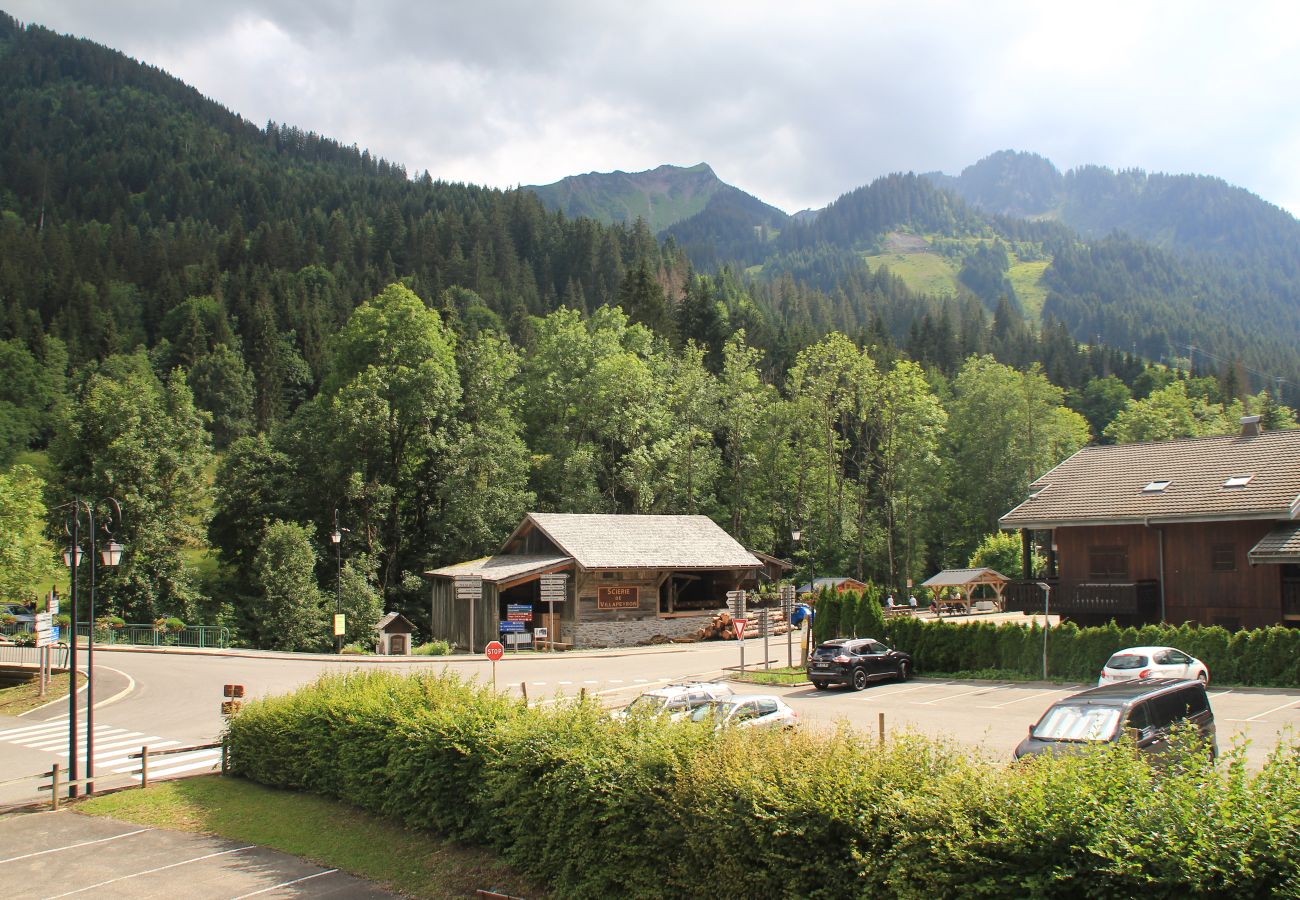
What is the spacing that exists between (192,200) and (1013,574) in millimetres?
146812

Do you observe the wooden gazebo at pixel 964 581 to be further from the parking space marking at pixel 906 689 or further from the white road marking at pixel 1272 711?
the white road marking at pixel 1272 711

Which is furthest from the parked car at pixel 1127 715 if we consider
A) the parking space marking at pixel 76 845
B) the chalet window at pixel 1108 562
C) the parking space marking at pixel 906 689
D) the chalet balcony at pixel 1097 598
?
the chalet window at pixel 1108 562

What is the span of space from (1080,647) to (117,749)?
2688 cm

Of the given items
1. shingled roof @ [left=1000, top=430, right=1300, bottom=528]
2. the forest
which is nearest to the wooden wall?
shingled roof @ [left=1000, top=430, right=1300, bottom=528]

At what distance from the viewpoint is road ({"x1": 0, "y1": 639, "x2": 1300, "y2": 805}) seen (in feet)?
70.6

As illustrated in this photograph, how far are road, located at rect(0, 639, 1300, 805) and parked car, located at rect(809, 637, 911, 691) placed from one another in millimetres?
412

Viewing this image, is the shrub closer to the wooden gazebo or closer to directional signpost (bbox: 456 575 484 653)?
directional signpost (bbox: 456 575 484 653)

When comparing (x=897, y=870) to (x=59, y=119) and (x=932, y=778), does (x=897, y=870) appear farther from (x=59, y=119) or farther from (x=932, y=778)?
(x=59, y=119)

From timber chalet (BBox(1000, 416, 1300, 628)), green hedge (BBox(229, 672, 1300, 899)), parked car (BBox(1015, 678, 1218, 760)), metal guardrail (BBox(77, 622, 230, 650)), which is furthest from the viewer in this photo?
metal guardrail (BBox(77, 622, 230, 650))

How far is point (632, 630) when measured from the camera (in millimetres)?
46281

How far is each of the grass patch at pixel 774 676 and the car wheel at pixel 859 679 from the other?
203 cm

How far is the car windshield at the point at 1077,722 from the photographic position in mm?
14719

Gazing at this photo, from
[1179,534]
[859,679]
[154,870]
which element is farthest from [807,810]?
[1179,534]

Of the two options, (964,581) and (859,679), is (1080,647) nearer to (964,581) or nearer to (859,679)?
(859,679)
